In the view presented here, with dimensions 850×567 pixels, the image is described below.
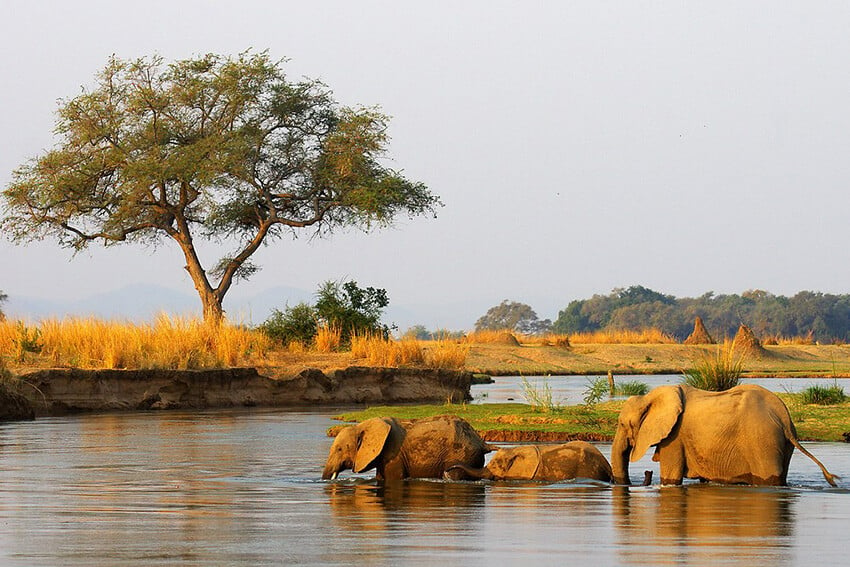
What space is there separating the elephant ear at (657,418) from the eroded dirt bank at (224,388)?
12808 mm

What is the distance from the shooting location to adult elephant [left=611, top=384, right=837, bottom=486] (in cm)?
1216

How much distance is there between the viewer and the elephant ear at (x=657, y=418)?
40.9 feet

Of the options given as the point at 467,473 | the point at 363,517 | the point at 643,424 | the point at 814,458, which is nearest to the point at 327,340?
the point at 467,473

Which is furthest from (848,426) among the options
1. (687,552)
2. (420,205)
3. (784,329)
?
(784,329)

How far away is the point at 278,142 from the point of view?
1791 inches

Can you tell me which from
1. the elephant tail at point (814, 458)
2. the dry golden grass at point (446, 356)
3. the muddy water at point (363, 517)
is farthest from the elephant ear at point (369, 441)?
the dry golden grass at point (446, 356)

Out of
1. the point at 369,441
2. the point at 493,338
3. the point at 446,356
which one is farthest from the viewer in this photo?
the point at 493,338

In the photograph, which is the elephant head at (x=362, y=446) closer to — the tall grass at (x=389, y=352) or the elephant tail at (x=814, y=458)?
the elephant tail at (x=814, y=458)

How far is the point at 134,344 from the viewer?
92.2 ft

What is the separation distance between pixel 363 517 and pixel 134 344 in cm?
1927

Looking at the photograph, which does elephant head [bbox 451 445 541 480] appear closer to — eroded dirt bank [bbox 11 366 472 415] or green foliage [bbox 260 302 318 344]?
eroded dirt bank [bbox 11 366 472 415]

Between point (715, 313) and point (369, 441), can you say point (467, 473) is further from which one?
point (715, 313)

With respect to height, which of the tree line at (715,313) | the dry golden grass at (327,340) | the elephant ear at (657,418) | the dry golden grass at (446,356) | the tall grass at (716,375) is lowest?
the elephant ear at (657,418)

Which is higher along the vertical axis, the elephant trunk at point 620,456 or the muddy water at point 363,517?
the elephant trunk at point 620,456
